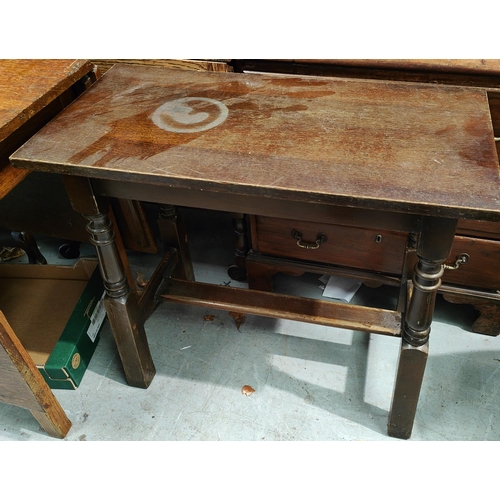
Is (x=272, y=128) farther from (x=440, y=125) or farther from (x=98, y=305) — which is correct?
(x=98, y=305)

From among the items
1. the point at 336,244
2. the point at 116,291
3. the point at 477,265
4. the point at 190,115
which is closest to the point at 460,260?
the point at 477,265

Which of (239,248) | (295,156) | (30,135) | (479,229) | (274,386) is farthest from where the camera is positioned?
(239,248)

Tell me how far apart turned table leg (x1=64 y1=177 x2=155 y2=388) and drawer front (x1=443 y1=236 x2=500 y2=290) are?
42.5 inches

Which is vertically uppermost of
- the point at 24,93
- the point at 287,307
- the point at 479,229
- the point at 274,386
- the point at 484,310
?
the point at 24,93

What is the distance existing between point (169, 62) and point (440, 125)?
0.93 metres

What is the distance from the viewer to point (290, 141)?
4.27ft

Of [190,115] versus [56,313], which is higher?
[190,115]

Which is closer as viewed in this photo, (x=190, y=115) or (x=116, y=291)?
(x=190, y=115)

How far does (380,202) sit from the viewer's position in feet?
3.67

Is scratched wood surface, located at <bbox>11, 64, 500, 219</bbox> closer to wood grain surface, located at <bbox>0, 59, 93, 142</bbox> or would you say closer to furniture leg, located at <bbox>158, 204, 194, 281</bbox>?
wood grain surface, located at <bbox>0, 59, 93, 142</bbox>

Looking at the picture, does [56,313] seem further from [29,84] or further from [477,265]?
[477,265]

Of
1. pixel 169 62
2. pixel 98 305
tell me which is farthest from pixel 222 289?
pixel 169 62

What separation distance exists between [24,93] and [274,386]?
1222 millimetres
